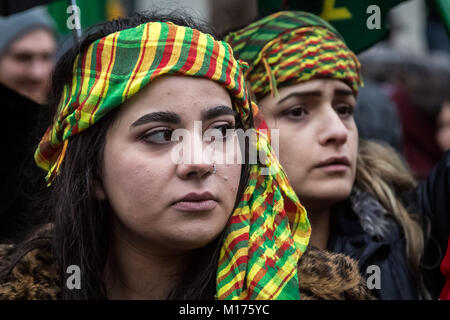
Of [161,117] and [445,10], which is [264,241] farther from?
[445,10]

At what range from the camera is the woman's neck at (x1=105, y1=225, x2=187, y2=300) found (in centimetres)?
254

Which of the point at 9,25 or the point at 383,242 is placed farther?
the point at 9,25

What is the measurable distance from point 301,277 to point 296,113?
950mm

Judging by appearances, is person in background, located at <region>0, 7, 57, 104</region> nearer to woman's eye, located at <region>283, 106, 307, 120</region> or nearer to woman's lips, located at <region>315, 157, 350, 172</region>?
woman's eye, located at <region>283, 106, 307, 120</region>

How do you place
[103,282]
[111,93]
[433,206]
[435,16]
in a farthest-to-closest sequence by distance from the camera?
[435,16] < [433,206] < [103,282] < [111,93]

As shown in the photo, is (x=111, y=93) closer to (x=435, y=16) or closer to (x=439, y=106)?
(x=439, y=106)

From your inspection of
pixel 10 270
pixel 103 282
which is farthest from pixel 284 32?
pixel 10 270

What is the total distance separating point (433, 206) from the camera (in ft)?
11.0

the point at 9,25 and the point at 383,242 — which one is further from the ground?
the point at 9,25

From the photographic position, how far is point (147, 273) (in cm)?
255

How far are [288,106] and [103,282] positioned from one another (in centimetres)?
119

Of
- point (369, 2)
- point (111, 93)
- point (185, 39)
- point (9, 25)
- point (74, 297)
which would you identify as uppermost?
point (9, 25)

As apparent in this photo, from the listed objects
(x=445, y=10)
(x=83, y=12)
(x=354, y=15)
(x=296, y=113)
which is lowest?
(x=296, y=113)

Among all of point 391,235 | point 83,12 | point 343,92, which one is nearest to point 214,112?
point 343,92
